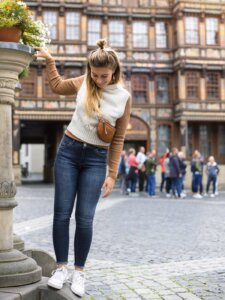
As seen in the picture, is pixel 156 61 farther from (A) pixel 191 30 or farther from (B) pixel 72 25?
(B) pixel 72 25

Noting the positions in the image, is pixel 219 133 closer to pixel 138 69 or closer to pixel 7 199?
pixel 138 69

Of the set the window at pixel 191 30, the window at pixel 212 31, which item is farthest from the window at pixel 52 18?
the window at pixel 212 31

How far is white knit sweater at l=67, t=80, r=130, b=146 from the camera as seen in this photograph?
3416 millimetres

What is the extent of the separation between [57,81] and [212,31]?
2936cm

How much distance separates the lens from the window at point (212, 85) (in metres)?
30.7

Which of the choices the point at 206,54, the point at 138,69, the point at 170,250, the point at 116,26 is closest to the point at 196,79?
the point at 206,54

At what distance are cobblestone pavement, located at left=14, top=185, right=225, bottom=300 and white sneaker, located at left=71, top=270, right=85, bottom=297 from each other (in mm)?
605

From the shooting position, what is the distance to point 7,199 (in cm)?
348

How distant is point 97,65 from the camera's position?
11.0ft

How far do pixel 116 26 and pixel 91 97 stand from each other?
2841 cm

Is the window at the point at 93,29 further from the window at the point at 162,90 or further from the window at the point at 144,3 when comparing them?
the window at the point at 162,90

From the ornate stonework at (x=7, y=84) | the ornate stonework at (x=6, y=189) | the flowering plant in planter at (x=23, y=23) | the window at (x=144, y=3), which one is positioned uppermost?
the window at (x=144, y=3)

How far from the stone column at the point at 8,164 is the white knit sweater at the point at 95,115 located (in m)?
0.49

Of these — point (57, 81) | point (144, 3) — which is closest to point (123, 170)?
point (144, 3)
